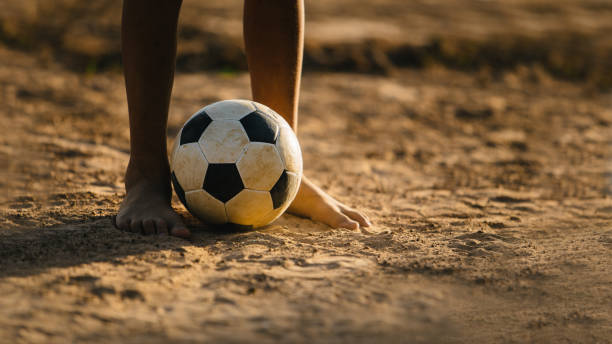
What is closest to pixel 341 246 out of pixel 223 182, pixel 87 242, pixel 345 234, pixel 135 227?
pixel 345 234

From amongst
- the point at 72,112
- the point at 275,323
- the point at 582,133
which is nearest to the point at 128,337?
the point at 275,323

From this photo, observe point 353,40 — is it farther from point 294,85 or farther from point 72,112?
point 294,85

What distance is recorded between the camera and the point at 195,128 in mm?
2451

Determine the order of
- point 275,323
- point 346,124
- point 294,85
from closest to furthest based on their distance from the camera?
1. point 275,323
2. point 294,85
3. point 346,124

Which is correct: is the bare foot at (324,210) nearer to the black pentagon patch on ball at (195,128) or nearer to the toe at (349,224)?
the toe at (349,224)

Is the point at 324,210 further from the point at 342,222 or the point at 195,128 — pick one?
the point at 195,128

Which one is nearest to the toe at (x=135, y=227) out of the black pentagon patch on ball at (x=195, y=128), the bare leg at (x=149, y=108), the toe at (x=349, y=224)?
the bare leg at (x=149, y=108)

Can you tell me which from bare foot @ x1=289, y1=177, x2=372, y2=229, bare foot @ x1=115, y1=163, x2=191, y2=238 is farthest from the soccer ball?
bare foot @ x1=289, y1=177, x2=372, y2=229

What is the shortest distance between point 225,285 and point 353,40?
496cm

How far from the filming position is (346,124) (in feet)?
15.5

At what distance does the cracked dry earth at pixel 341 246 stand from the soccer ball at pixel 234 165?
13 cm

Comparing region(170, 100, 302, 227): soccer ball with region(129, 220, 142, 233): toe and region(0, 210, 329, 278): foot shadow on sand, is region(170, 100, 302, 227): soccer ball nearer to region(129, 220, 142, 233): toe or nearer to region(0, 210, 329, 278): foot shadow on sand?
region(0, 210, 329, 278): foot shadow on sand

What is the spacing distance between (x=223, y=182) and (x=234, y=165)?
78 mm

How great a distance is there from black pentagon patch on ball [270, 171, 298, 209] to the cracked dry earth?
146mm
